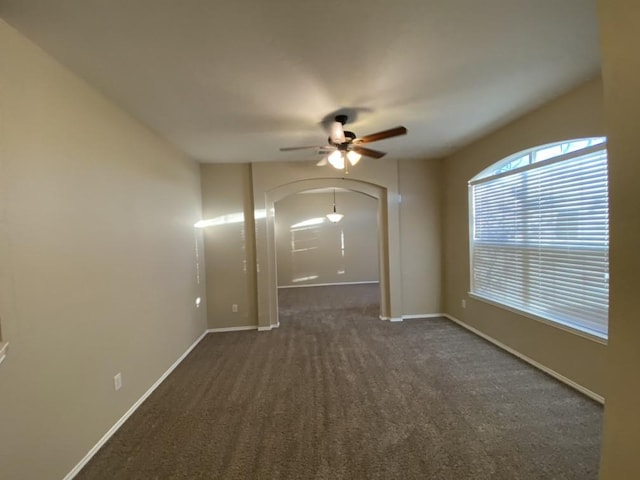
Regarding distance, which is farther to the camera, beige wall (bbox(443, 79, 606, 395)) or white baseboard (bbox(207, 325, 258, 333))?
white baseboard (bbox(207, 325, 258, 333))

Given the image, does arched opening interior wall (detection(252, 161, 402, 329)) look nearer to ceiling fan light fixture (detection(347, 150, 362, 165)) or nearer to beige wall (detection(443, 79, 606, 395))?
beige wall (detection(443, 79, 606, 395))

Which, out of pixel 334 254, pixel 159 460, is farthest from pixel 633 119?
pixel 334 254

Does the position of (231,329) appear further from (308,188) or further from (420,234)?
(420,234)

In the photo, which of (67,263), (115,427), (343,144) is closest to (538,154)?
(343,144)

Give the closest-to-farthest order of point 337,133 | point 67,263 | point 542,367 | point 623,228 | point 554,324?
point 623,228 → point 67,263 → point 337,133 → point 554,324 → point 542,367

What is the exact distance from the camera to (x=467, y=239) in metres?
4.04

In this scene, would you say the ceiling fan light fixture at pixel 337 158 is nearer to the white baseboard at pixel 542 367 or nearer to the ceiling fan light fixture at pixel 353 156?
the ceiling fan light fixture at pixel 353 156

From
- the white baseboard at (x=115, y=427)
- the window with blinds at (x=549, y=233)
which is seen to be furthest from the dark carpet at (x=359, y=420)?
the window with blinds at (x=549, y=233)

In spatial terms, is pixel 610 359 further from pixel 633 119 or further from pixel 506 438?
pixel 506 438

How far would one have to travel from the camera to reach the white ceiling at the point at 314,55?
1418mm

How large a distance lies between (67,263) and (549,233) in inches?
161

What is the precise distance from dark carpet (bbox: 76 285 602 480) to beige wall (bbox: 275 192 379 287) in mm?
4697

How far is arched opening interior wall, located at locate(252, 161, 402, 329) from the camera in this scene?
4348 millimetres

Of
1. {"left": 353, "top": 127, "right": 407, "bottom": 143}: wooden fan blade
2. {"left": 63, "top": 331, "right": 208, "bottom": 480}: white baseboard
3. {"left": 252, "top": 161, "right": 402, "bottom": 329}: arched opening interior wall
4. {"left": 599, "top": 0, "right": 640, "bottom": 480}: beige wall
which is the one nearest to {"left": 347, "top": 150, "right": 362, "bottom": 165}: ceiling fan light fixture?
{"left": 353, "top": 127, "right": 407, "bottom": 143}: wooden fan blade
